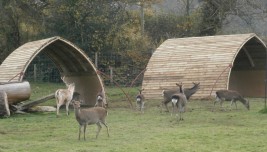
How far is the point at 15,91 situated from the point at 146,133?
243 inches

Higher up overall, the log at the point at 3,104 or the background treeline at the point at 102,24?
the background treeline at the point at 102,24

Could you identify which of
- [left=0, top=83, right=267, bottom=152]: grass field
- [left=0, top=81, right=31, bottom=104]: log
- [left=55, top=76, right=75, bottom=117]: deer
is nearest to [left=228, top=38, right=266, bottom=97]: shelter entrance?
[left=0, top=83, right=267, bottom=152]: grass field

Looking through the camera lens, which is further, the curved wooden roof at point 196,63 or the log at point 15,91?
the curved wooden roof at point 196,63

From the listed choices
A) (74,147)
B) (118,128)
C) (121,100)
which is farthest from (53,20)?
(74,147)

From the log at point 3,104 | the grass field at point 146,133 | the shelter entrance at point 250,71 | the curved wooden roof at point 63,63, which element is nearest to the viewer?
the grass field at point 146,133

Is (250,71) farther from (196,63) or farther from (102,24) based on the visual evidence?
(102,24)

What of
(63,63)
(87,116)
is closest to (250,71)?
(63,63)

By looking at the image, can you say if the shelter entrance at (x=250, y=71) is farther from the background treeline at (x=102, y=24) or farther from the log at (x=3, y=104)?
the log at (x=3, y=104)

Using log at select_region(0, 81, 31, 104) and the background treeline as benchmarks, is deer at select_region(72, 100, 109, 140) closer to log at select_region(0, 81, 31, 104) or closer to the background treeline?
log at select_region(0, 81, 31, 104)

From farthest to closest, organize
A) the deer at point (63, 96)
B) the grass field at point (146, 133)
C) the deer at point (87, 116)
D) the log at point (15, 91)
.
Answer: the deer at point (63, 96) → the log at point (15, 91) → the deer at point (87, 116) → the grass field at point (146, 133)

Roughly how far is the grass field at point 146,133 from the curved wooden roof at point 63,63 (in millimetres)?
2085

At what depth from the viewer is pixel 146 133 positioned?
12391 millimetres

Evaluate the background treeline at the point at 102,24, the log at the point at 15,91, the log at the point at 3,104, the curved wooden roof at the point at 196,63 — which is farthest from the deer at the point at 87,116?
the background treeline at the point at 102,24

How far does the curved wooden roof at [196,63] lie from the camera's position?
2170cm
